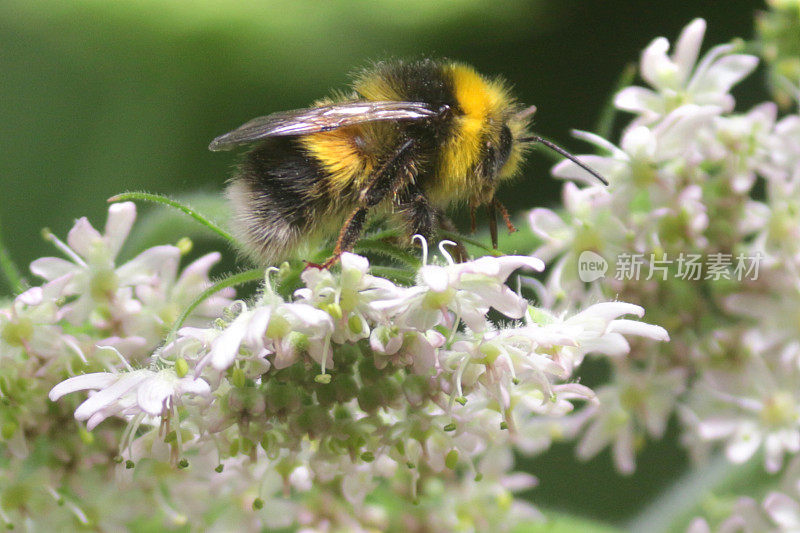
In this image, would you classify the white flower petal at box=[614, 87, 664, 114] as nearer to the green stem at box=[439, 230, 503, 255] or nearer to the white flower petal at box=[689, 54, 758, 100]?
the white flower petal at box=[689, 54, 758, 100]

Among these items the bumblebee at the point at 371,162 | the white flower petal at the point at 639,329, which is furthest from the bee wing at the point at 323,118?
the white flower petal at the point at 639,329

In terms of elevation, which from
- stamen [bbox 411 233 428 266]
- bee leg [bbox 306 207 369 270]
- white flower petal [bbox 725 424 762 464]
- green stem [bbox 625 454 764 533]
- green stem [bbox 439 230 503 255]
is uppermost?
bee leg [bbox 306 207 369 270]

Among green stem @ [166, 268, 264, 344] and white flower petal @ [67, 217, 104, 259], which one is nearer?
green stem @ [166, 268, 264, 344]

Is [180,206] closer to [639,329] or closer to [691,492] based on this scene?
[639,329]

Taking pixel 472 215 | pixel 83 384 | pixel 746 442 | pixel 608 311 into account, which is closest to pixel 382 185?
pixel 472 215

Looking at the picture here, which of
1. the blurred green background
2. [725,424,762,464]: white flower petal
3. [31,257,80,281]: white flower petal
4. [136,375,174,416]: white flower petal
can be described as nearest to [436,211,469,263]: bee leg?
[136,375,174,416]: white flower petal

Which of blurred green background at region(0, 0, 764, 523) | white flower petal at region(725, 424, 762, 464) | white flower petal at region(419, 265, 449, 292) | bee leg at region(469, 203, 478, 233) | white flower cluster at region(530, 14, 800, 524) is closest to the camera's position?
white flower petal at region(419, 265, 449, 292)

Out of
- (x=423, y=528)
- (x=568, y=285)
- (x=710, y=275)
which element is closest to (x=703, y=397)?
(x=710, y=275)
